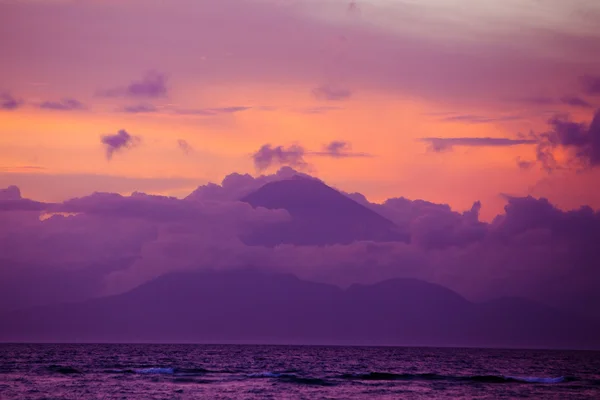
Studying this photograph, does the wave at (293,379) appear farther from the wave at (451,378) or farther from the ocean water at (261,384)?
the wave at (451,378)

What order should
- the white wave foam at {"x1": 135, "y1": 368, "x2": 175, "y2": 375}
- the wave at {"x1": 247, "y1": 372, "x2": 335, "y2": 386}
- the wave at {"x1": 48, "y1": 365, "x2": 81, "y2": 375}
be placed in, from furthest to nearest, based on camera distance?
the white wave foam at {"x1": 135, "y1": 368, "x2": 175, "y2": 375} < the wave at {"x1": 48, "y1": 365, "x2": 81, "y2": 375} < the wave at {"x1": 247, "y1": 372, "x2": 335, "y2": 386}

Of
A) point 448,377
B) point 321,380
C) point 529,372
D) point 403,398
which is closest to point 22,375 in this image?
point 321,380

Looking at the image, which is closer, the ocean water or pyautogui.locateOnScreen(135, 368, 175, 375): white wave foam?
the ocean water

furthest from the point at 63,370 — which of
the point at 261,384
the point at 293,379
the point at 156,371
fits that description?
the point at 293,379

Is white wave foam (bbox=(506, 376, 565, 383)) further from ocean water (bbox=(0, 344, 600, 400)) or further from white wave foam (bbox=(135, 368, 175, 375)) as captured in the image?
white wave foam (bbox=(135, 368, 175, 375))

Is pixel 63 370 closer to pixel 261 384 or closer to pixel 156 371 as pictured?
pixel 156 371

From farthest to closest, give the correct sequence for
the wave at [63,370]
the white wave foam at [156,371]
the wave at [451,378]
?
the white wave foam at [156,371]
the wave at [63,370]
the wave at [451,378]

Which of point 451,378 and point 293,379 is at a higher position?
point 451,378

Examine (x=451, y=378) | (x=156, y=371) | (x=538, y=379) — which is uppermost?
(x=538, y=379)

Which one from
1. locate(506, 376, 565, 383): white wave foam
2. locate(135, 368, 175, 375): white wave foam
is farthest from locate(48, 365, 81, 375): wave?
locate(506, 376, 565, 383): white wave foam

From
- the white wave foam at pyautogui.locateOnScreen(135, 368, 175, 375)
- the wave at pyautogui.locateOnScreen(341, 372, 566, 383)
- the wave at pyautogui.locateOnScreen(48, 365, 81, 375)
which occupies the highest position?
the wave at pyautogui.locateOnScreen(341, 372, 566, 383)

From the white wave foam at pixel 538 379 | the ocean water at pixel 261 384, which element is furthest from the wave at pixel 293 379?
the white wave foam at pixel 538 379

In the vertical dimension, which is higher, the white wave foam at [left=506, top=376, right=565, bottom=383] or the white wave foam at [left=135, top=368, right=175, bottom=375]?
the white wave foam at [left=506, top=376, right=565, bottom=383]

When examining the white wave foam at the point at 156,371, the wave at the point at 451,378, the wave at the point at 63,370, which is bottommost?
the wave at the point at 63,370
